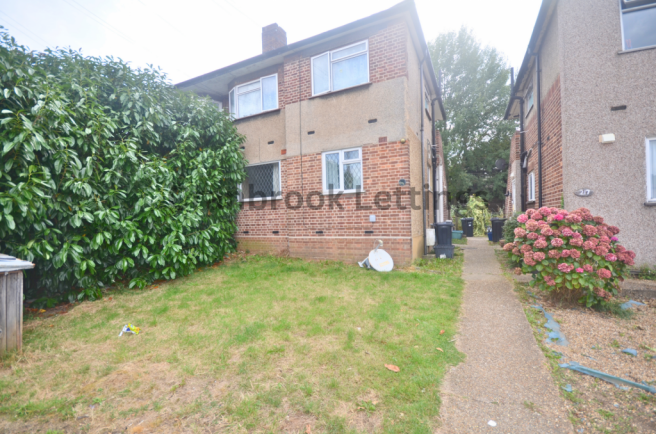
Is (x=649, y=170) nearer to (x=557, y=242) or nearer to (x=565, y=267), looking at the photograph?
(x=557, y=242)

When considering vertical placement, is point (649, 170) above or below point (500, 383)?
above

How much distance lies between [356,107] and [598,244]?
5.49m

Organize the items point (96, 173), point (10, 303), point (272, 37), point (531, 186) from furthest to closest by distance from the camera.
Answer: point (272, 37) → point (531, 186) → point (96, 173) → point (10, 303)

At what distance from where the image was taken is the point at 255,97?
9547 mm

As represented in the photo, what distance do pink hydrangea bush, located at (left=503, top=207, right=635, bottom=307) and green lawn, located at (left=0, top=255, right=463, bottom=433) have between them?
4.19 ft

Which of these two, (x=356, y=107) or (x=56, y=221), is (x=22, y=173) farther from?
(x=356, y=107)

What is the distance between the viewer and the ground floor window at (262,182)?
898 centimetres

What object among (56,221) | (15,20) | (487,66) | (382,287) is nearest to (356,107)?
(382,287)

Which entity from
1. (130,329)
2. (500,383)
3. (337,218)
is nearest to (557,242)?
(500,383)

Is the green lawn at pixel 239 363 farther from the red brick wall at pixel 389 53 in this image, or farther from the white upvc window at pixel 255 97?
the white upvc window at pixel 255 97

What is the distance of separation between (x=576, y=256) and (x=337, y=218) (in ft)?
16.0

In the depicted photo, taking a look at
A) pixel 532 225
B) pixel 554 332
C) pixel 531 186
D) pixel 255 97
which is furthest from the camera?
pixel 255 97

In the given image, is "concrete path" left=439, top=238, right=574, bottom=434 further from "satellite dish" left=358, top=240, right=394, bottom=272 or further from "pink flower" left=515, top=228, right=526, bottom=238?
"satellite dish" left=358, top=240, right=394, bottom=272

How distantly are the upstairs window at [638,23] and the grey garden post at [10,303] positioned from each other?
32.1 feet
